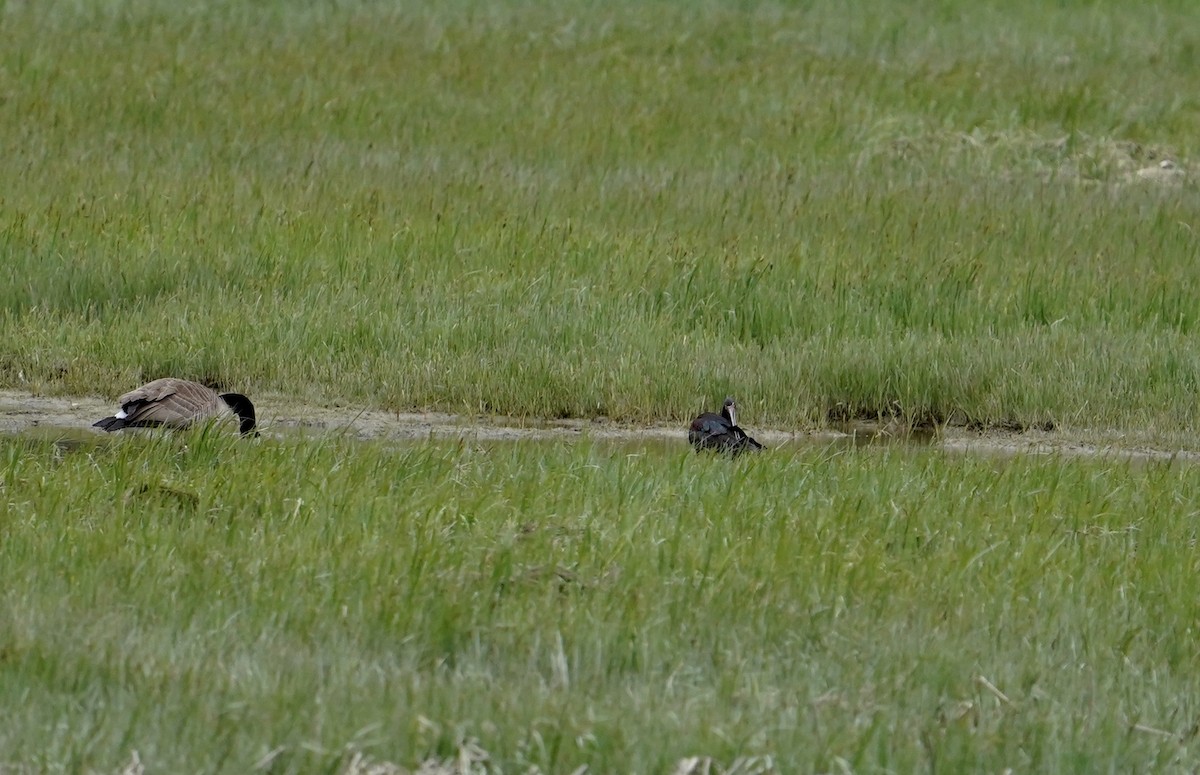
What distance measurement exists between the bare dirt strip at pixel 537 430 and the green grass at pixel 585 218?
138 millimetres

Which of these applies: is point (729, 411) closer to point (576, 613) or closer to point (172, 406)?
point (172, 406)

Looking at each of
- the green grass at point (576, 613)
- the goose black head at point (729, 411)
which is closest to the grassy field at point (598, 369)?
the green grass at point (576, 613)

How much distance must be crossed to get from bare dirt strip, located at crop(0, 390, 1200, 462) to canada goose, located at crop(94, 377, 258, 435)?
40 centimetres

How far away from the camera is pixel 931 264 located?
1114 centimetres

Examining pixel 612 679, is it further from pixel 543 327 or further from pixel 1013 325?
pixel 1013 325

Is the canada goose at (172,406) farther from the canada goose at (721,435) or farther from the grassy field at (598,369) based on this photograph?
the canada goose at (721,435)

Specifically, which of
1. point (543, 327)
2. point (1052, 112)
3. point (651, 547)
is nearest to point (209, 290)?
point (543, 327)

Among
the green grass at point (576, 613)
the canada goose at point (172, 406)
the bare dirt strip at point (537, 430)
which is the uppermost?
the green grass at point (576, 613)

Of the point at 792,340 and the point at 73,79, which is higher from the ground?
the point at 73,79

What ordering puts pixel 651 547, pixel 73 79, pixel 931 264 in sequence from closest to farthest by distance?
pixel 651 547, pixel 931 264, pixel 73 79

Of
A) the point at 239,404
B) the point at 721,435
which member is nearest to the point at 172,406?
the point at 239,404

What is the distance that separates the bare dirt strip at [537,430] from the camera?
28.7ft

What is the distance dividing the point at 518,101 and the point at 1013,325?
20.4 feet

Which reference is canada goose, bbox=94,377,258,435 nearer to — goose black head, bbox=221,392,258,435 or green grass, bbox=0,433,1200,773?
goose black head, bbox=221,392,258,435
